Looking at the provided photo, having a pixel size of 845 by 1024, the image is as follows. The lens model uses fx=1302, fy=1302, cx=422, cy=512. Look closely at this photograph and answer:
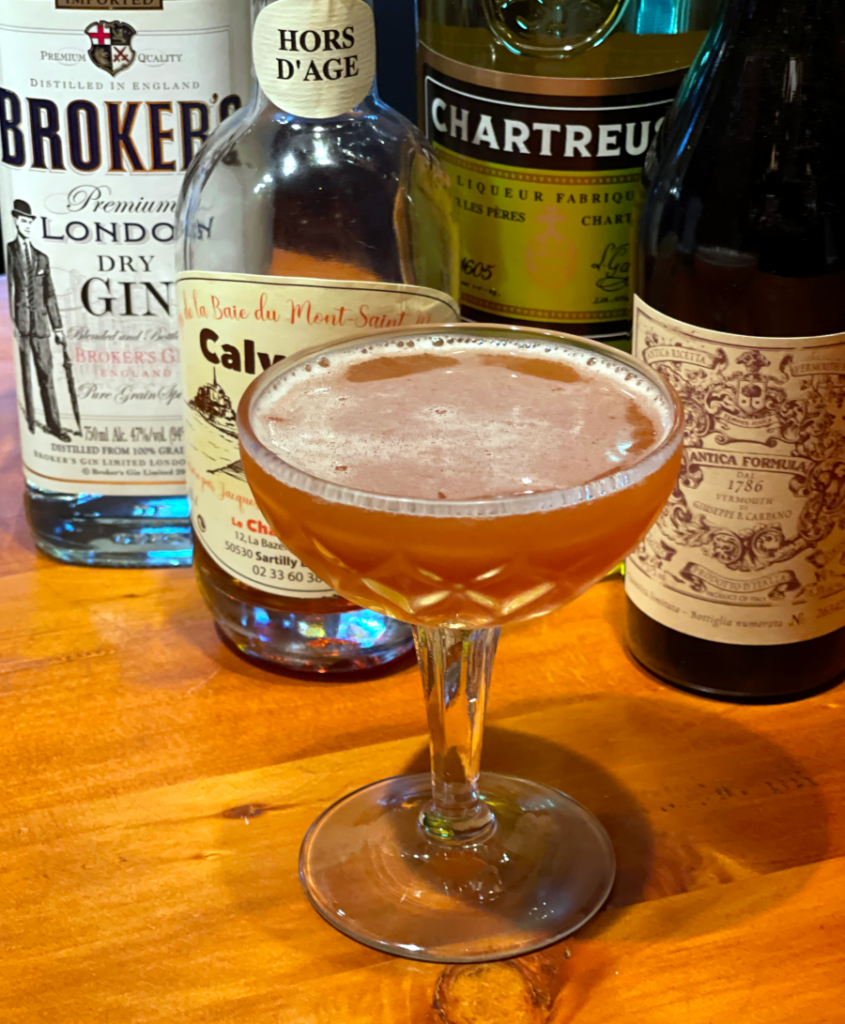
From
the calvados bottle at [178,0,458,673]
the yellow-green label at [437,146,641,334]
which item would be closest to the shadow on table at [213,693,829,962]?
the calvados bottle at [178,0,458,673]

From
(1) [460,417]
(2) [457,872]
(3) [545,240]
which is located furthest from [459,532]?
(3) [545,240]

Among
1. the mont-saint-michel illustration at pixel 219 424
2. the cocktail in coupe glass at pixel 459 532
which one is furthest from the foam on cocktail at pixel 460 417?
the mont-saint-michel illustration at pixel 219 424

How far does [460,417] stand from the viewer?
541 millimetres

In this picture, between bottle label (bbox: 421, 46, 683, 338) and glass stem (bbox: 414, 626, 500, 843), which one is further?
bottle label (bbox: 421, 46, 683, 338)

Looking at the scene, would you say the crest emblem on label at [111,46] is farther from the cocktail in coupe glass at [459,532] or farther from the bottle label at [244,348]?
the cocktail in coupe glass at [459,532]

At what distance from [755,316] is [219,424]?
0.28 meters

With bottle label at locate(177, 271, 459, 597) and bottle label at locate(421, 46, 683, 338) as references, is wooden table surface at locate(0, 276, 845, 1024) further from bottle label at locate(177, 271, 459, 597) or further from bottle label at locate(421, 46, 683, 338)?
bottle label at locate(421, 46, 683, 338)

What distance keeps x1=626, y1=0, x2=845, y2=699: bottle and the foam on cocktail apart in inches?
3.9

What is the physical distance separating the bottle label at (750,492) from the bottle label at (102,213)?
0.28 m

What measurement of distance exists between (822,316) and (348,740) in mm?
325

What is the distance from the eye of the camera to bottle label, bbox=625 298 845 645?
0.64 meters

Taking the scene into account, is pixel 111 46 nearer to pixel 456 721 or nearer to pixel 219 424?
pixel 219 424

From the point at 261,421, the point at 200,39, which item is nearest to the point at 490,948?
the point at 261,421

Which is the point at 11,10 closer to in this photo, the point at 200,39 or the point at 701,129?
the point at 200,39
